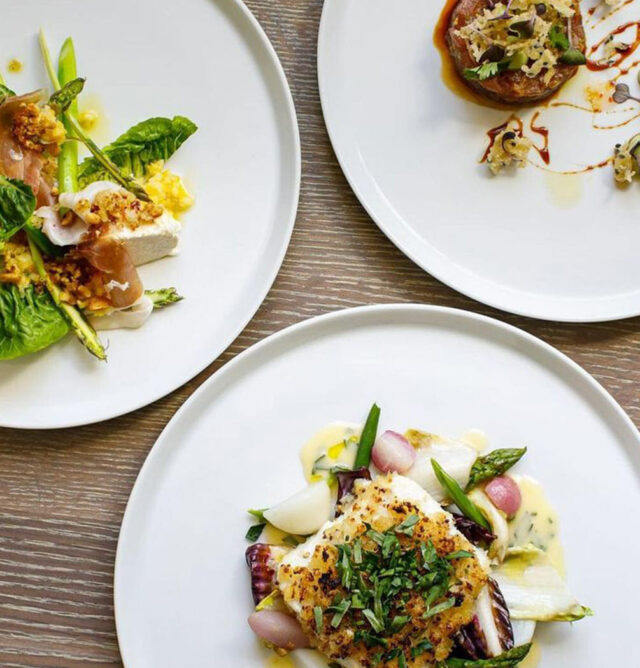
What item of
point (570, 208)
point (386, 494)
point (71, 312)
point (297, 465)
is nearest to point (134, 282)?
point (71, 312)

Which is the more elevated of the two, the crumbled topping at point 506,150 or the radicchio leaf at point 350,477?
the crumbled topping at point 506,150

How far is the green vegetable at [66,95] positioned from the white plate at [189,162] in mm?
171

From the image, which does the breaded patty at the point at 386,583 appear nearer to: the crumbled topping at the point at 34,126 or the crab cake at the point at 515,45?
the crab cake at the point at 515,45

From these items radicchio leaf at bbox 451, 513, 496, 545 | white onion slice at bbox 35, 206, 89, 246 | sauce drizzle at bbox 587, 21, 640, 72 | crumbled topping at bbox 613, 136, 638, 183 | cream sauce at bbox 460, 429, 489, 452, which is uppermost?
sauce drizzle at bbox 587, 21, 640, 72

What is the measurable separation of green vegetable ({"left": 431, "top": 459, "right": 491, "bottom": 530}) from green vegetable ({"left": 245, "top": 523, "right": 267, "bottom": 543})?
72 cm

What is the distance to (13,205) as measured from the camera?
2.69 metres

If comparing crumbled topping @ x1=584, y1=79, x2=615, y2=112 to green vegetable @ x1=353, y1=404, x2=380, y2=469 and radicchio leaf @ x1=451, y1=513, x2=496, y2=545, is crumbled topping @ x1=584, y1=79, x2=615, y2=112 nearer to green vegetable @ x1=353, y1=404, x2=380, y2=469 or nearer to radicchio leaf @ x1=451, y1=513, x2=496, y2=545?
green vegetable @ x1=353, y1=404, x2=380, y2=469

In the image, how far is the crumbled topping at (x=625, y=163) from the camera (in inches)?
124

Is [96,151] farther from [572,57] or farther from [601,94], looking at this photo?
[601,94]

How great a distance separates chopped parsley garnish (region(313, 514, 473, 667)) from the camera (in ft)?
8.81

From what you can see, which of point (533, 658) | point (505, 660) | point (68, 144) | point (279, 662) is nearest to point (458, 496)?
point (505, 660)

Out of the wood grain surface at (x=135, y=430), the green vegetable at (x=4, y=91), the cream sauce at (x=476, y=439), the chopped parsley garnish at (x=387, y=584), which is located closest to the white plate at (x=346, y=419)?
the cream sauce at (x=476, y=439)

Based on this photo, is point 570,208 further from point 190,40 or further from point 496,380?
point 190,40

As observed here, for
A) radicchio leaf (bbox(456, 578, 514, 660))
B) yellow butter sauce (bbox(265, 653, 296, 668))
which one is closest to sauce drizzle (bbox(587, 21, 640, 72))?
radicchio leaf (bbox(456, 578, 514, 660))
